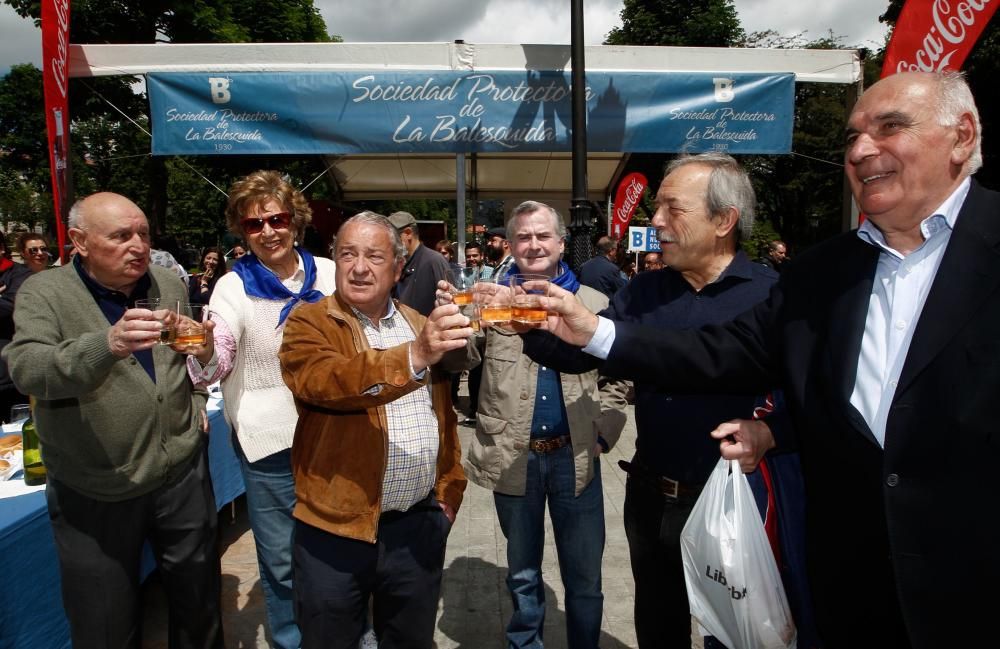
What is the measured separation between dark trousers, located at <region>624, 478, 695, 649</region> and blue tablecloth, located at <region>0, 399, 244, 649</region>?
2352 millimetres

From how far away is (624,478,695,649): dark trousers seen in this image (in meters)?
2.21

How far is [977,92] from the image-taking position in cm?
1858

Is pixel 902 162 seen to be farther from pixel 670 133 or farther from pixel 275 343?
pixel 670 133

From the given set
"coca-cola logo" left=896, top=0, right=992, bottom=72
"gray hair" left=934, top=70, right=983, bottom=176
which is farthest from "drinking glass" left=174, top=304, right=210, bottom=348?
"coca-cola logo" left=896, top=0, right=992, bottom=72

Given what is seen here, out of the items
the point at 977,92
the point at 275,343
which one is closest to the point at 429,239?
the point at 977,92

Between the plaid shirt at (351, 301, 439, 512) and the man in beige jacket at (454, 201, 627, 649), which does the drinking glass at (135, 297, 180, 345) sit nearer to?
the plaid shirt at (351, 301, 439, 512)

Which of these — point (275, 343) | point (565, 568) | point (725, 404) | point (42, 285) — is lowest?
point (565, 568)

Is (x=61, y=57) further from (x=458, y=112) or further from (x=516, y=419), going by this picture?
(x=516, y=419)

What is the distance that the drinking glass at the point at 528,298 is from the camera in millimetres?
1789

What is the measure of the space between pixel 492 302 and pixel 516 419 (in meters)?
0.95

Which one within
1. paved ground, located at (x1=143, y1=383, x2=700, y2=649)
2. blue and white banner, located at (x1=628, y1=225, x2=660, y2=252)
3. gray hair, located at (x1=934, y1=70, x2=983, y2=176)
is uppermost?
blue and white banner, located at (x1=628, y1=225, x2=660, y2=252)

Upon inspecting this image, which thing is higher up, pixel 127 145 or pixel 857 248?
pixel 127 145

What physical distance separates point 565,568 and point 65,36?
4.81m

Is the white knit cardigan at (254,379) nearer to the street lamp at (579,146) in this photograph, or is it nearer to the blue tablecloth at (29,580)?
the blue tablecloth at (29,580)
